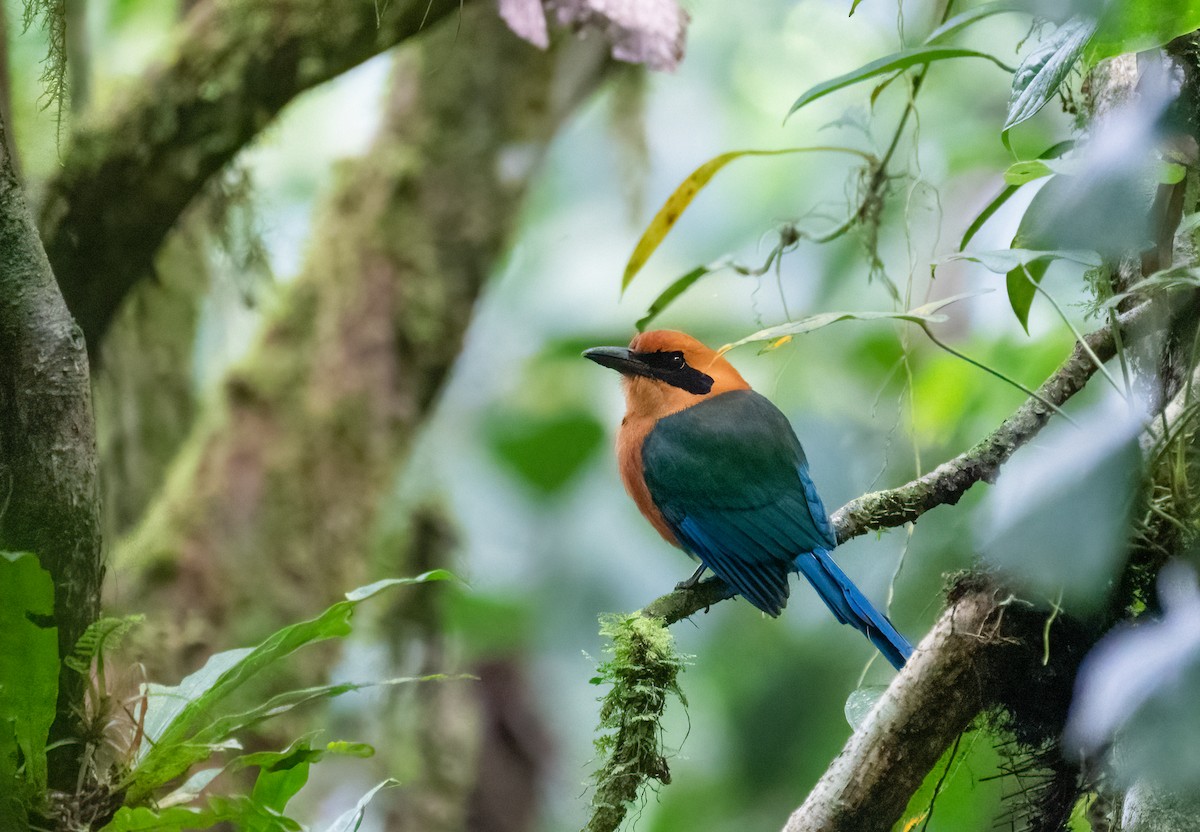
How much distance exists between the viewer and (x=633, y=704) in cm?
194

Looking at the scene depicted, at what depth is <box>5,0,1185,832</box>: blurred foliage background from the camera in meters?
3.57

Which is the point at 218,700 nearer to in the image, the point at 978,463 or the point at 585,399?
the point at 978,463

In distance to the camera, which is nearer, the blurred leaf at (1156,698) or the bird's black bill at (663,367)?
the blurred leaf at (1156,698)

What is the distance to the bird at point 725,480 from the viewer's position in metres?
2.52

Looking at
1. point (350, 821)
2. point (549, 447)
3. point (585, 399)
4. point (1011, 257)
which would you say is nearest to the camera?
point (1011, 257)

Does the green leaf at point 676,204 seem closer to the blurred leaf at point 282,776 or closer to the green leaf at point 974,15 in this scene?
the green leaf at point 974,15

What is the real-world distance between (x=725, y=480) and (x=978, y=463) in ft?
2.91

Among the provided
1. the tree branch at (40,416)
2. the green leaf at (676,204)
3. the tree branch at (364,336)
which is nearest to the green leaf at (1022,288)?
the green leaf at (676,204)

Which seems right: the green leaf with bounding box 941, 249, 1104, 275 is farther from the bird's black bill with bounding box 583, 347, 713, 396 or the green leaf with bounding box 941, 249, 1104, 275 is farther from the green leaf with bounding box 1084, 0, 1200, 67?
the bird's black bill with bounding box 583, 347, 713, 396

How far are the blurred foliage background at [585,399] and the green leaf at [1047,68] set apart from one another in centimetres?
108

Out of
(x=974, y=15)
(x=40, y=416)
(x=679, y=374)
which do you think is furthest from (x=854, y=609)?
(x=40, y=416)

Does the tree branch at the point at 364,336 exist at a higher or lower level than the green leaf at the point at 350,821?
higher

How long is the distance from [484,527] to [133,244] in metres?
3.09

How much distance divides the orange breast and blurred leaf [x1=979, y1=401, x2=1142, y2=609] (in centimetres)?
146
